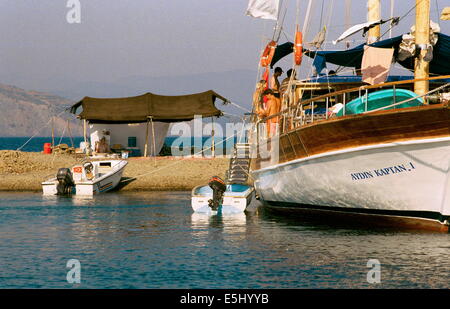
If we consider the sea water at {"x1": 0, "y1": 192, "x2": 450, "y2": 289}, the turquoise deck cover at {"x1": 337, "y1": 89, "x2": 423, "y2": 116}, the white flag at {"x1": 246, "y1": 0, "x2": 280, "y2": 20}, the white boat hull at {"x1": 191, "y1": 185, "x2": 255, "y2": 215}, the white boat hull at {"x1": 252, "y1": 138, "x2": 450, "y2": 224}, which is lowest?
the sea water at {"x1": 0, "y1": 192, "x2": 450, "y2": 289}

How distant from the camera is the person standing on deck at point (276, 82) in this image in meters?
25.5

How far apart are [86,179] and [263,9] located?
50.6 ft

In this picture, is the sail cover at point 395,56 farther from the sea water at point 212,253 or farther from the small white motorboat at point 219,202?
the sea water at point 212,253

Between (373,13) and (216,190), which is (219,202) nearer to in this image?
(216,190)

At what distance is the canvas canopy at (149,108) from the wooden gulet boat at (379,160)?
73.8 feet

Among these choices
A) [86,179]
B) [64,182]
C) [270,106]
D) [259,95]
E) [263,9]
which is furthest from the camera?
[86,179]

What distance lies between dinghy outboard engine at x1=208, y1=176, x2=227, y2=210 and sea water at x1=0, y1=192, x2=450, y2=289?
485 millimetres

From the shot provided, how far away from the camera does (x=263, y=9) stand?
23625 mm

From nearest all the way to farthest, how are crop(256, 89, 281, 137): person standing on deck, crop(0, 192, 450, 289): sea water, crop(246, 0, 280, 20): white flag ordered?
crop(0, 192, 450, 289): sea water, crop(246, 0, 280, 20): white flag, crop(256, 89, 281, 137): person standing on deck

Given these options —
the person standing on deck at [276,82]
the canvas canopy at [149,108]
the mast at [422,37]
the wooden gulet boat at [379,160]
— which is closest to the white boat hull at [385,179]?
the wooden gulet boat at [379,160]

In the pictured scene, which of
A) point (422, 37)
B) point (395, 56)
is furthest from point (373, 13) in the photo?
point (422, 37)

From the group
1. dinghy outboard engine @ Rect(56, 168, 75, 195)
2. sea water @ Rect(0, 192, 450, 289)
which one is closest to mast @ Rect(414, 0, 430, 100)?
sea water @ Rect(0, 192, 450, 289)

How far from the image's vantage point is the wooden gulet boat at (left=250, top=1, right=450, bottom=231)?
1642 cm

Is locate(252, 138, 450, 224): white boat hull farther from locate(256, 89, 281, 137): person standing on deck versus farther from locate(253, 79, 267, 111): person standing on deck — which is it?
locate(253, 79, 267, 111): person standing on deck
